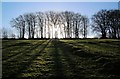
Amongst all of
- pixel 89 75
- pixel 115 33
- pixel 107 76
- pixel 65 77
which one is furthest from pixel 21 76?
pixel 115 33

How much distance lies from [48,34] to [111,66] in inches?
4097

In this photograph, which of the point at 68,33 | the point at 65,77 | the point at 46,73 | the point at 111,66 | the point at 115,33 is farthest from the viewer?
the point at 68,33

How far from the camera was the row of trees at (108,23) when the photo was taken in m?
107

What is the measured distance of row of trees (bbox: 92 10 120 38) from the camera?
107188mm

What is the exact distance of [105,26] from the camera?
109500 mm

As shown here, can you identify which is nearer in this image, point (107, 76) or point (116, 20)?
point (107, 76)

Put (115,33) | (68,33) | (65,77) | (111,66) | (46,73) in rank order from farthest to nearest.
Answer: (68,33)
(115,33)
(111,66)
(46,73)
(65,77)

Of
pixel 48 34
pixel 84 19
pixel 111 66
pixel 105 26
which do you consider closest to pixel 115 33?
pixel 105 26

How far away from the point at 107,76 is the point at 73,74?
234cm

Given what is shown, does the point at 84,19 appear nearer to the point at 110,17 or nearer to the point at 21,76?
the point at 110,17

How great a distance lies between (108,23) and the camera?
4289 inches

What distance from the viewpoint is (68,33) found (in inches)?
4555

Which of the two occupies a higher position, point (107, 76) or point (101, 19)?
point (101, 19)

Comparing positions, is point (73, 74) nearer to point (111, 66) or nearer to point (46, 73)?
point (46, 73)
